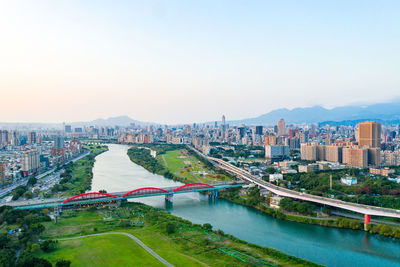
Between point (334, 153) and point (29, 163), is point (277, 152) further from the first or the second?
point (29, 163)

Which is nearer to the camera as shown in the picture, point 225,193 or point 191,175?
point 225,193

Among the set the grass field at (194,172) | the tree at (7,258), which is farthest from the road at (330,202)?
the tree at (7,258)

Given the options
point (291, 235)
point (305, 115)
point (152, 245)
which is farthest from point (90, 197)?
point (305, 115)

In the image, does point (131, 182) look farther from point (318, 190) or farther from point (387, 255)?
point (387, 255)

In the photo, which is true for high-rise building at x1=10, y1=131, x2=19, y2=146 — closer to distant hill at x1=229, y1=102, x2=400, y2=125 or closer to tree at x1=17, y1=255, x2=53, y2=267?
tree at x1=17, y1=255, x2=53, y2=267

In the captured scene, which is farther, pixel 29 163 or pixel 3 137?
pixel 3 137

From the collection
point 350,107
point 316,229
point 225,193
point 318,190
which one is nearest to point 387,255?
point 316,229
